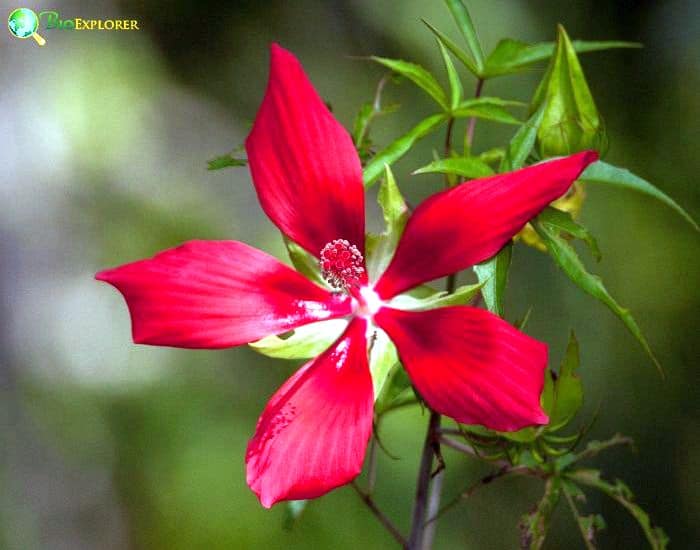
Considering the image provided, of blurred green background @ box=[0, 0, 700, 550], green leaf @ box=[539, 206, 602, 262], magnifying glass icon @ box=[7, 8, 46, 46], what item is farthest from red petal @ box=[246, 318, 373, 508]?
blurred green background @ box=[0, 0, 700, 550]

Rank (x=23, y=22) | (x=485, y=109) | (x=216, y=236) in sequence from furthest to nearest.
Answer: (x=216, y=236)
(x=23, y=22)
(x=485, y=109)

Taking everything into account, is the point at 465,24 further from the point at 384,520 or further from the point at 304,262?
the point at 384,520

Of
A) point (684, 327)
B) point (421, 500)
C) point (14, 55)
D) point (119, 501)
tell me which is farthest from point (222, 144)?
point (421, 500)

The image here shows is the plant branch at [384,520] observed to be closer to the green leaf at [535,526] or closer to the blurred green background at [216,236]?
the green leaf at [535,526]

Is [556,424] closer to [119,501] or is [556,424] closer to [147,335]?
[147,335]

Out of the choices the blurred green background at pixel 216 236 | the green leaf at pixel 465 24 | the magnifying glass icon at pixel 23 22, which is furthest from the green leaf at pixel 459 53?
the blurred green background at pixel 216 236

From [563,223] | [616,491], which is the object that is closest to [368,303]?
[563,223]
